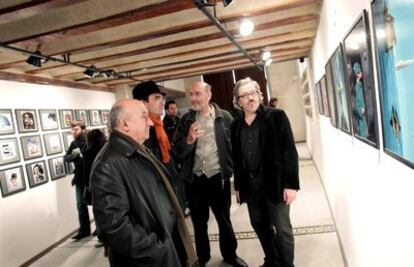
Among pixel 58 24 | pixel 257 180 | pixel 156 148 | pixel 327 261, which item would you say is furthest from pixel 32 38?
pixel 327 261

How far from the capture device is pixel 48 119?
4738 mm

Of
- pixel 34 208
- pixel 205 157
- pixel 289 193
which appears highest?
pixel 205 157

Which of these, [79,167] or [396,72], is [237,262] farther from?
[79,167]

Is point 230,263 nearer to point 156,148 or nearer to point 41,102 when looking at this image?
point 156,148

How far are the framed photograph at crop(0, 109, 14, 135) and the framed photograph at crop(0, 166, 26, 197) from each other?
43 cm

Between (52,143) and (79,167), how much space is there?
1.99 feet

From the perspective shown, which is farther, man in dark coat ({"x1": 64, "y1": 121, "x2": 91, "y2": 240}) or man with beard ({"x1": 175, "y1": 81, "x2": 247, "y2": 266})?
man in dark coat ({"x1": 64, "y1": 121, "x2": 91, "y2": 240})

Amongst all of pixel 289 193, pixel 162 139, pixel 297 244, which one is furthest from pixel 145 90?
pixel 297 244

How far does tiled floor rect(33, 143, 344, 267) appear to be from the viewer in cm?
311

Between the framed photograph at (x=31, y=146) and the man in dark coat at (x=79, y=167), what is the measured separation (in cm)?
34

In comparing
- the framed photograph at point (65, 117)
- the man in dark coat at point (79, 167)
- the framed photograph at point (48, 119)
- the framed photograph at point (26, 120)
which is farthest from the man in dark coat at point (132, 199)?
the framed photograph at point (65, 117)

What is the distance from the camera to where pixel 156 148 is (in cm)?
278

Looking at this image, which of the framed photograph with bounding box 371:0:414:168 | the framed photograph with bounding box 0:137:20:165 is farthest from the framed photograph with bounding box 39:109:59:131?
the framed photograph with bounding box 371:0:414:168

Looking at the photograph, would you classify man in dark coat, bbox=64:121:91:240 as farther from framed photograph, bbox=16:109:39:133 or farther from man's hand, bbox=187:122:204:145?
man's hand, bbox=187:122:204:145
